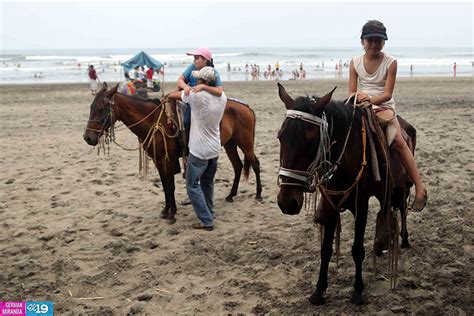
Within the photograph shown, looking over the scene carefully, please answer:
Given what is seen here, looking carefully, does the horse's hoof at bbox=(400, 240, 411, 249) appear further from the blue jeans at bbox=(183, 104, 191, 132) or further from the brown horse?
the blue jeans at bbox=(183, 104, 191, 132)

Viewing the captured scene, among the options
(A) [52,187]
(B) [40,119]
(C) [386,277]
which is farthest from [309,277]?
(B) [40,119]

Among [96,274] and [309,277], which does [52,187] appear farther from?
[309,277]

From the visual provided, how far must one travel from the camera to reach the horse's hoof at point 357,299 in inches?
152

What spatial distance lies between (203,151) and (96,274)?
1.83m

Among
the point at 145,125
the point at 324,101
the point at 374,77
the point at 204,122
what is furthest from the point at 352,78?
the point at 145,125

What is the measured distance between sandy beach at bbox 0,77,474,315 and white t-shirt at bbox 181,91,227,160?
105 centimetres

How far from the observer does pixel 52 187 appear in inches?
291

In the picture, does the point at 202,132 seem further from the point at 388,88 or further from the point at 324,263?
the point at 388,88

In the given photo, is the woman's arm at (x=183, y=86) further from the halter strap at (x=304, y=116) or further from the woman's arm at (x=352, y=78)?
the halter strap at (x=304, y=116)

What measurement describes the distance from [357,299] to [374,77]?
195 cm

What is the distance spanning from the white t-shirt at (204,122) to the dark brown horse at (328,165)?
1.96 m

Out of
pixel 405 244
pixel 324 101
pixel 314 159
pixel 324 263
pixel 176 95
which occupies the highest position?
pixel 176 95

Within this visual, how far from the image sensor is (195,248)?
16.8 ft

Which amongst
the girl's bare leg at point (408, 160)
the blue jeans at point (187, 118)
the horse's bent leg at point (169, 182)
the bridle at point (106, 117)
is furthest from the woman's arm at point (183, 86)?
the girl's bare leg at point (408, 160)
